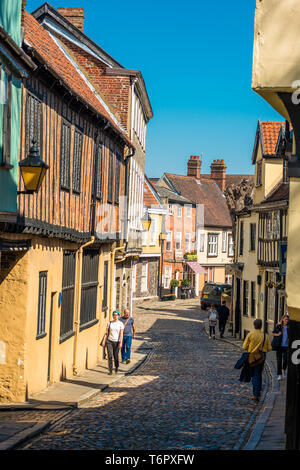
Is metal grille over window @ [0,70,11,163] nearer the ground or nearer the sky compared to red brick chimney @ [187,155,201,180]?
nearer the ground

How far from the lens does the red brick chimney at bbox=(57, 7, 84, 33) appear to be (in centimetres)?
2811

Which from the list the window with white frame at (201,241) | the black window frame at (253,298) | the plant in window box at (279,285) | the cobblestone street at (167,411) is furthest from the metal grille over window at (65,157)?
the window with white frame at (201,241)

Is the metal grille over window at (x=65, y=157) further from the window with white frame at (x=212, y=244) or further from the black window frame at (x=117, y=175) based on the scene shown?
the window with white frame at (x=212, y=244)

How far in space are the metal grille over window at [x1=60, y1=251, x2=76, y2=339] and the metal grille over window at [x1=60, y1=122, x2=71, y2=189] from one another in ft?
5.68

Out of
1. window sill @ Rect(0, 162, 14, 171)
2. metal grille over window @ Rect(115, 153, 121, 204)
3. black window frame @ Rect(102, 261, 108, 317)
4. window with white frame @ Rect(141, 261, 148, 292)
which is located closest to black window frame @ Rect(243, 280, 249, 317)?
black window frame @ Rect(102, 261, 108, 317)

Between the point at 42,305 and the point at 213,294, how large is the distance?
3426 cm

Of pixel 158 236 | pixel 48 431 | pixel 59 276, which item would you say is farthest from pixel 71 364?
pixel 158 236

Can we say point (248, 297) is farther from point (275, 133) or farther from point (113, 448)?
point (113, 448)

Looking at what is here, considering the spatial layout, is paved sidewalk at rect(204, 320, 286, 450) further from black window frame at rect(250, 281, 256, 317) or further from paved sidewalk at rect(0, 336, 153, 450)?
black window frame at rect(250, 281, 256, 317)

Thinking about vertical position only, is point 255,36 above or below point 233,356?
above

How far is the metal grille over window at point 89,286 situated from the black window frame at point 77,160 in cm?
246

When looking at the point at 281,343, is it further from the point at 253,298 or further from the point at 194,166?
the point at 194,166

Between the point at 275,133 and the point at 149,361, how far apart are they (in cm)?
1272
